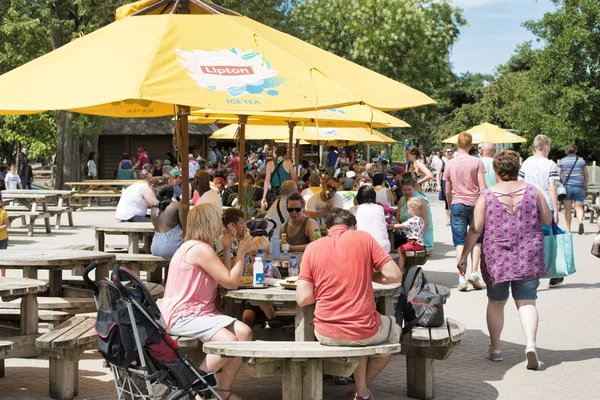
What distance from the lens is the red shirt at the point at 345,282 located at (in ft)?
21.0

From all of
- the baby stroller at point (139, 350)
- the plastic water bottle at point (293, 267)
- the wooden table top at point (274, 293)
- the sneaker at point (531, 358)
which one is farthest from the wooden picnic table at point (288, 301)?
the sneaker at point (531, 358)

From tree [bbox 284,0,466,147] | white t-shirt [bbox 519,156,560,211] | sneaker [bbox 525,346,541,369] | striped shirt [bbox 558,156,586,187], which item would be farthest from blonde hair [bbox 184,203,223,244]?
tree [bbox 284,0,466,147]

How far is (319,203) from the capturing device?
13.6 metres

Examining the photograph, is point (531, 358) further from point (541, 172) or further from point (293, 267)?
point (541, 172)

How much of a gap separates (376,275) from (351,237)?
368mm

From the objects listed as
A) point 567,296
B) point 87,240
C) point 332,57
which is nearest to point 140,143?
point 87,240

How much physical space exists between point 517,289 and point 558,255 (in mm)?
1368

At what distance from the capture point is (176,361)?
5.93 meters

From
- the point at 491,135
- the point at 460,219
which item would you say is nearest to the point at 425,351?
the point at 460,219

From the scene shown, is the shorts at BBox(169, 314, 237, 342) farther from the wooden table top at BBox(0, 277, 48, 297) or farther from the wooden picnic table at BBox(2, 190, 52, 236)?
the wooden picnic table at BBox(2, 190, 52, 236)

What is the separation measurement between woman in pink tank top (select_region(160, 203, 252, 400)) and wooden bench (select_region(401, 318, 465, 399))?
1.29 meters

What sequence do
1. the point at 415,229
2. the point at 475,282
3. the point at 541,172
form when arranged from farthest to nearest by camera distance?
1. the point at 541,172
2. the point at 475,282
3. the point at 415,229

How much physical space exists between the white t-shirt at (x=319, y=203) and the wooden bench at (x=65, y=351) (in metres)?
6.55

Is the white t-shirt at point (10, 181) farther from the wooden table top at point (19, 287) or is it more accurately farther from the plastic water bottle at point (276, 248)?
the wooden table top at point (19, 287)
